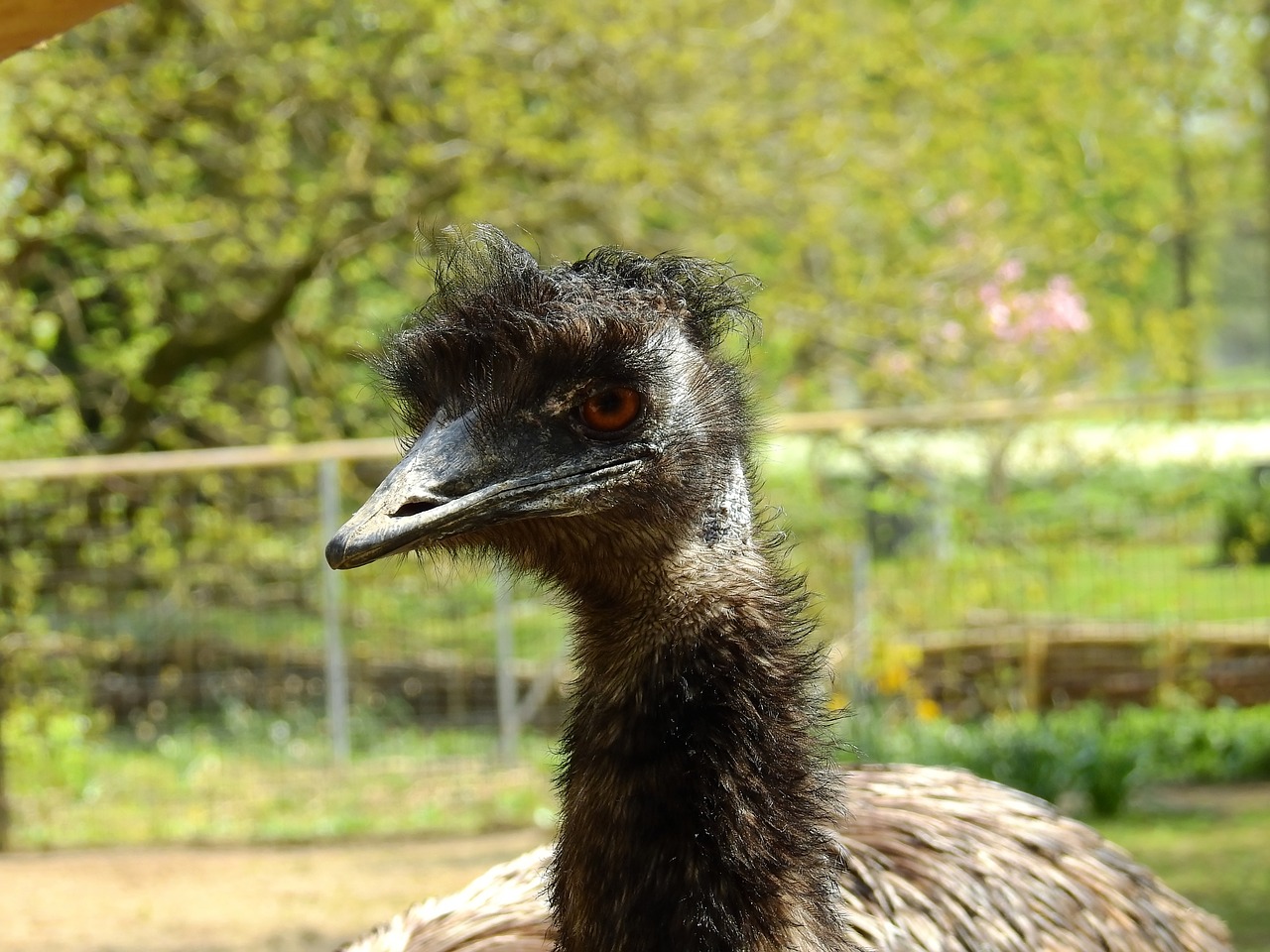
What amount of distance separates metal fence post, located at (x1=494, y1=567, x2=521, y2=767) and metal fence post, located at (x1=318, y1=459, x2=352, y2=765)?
0.83m

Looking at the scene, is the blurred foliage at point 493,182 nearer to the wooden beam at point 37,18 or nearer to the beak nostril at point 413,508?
the wooden beam at point 37,18

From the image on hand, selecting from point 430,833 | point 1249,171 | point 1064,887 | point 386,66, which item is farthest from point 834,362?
point 1249,171

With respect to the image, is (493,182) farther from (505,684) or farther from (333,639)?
(505,684)

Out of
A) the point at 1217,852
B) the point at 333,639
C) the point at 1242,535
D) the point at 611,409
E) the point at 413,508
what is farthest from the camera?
the point at 1242,535

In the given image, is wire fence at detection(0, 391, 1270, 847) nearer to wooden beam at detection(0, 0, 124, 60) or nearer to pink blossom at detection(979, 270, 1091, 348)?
pink blossom at detection(979, 270, 1091, 348)

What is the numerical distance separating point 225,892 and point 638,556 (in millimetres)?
5675

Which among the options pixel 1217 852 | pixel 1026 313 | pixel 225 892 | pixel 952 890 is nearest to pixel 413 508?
pixel 952 890

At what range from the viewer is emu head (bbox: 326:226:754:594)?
2291 mm

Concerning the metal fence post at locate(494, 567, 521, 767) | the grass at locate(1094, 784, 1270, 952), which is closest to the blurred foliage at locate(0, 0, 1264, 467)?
the metal fence post at locate(494, 567, 521, 767)

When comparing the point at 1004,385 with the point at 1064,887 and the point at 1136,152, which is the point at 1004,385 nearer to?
the point at 1136,152

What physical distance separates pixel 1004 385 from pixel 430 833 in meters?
4.65

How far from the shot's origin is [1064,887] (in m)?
3.26

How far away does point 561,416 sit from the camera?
2342mm

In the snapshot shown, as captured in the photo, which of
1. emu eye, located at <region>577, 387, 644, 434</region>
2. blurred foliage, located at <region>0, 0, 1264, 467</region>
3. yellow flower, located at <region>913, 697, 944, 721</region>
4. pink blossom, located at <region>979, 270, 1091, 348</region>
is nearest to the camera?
emu eye, located at <region>577, 387, 644, 434</region>
